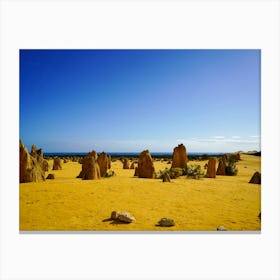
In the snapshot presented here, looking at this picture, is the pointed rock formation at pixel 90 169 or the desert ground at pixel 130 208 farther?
the pointed rock formation at pixel 90 169

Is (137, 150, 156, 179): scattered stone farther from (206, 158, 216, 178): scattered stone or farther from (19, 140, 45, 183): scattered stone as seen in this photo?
A: (19, 140, 45, 183): scattered stone

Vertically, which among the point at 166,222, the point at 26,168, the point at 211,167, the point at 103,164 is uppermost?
the point at 26,168

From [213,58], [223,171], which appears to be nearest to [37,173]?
[213,58]

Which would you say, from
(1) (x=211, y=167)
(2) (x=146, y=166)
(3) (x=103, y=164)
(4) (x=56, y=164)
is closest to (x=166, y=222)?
(2) (x=146, y=166)

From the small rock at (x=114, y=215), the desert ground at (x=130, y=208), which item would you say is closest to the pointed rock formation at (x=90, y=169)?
the desert ground at (x=130, y=208)

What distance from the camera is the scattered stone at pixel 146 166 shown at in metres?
10.4

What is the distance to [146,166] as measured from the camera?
10.6m

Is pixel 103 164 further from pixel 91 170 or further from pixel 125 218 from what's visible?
pixel 125 218

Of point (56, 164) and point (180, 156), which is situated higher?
point (180, 156)

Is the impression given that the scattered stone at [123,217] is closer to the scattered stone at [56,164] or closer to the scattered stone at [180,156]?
the scattered stone at [180,156]
